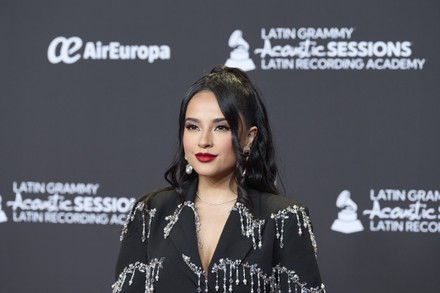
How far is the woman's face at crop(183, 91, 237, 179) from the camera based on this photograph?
1964 millimetres

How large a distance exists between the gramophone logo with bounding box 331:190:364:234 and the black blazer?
1715 mm

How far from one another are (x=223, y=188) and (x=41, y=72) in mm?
2145

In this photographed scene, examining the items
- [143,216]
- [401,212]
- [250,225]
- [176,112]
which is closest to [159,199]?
[143,216]

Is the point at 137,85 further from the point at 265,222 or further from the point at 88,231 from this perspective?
the point at 265,222

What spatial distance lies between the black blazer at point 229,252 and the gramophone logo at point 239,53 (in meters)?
1.77

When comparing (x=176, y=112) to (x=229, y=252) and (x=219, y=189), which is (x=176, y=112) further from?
(x=229, y=252)

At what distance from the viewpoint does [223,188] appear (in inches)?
82.0

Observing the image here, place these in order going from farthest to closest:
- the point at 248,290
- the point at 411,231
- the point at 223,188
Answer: the point at 411,231 < the point at 223,188 < the point at 248,290

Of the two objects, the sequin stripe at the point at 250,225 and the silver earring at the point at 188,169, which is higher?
the silver earring at the point at 188,169

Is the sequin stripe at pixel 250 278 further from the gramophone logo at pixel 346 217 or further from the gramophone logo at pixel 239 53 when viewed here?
the gramophone logo at pixel 239 53

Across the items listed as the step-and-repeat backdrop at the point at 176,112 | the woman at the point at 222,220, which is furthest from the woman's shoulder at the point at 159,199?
the step-and-repeat backdrop at the point at 176,112

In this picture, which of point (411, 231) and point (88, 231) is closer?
point (411, 231)

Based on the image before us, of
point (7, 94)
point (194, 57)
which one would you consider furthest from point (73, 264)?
point (194, 57)

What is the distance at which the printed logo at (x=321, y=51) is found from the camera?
3.67m
